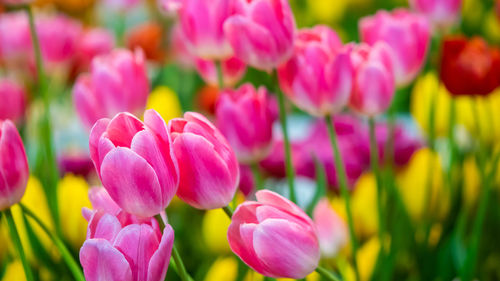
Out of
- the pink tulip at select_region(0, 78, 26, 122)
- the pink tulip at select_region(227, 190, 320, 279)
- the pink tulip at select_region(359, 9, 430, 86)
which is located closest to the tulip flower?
the pink tulip at select_region(359, 9, 430, 86)

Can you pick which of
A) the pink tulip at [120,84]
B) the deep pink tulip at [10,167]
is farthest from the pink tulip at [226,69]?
the deep pink tulip at [10,167]

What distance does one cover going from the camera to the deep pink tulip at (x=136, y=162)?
33cm

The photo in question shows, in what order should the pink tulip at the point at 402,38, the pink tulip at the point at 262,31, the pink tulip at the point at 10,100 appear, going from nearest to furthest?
the pink tulip at the point at 262,31, the pink tulip at the point at 402,38, the pink tulip at the point at 10,100

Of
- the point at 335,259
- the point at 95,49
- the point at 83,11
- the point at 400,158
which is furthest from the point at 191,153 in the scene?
the point at 83,11

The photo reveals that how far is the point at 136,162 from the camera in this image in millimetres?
332

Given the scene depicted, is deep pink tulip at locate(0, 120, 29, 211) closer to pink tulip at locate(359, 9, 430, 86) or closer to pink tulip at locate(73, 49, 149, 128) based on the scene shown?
pink tulip at locate(73, 49, 149, 128)

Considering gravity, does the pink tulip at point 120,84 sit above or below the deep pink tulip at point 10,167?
below

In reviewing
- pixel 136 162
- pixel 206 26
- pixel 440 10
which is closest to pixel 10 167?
pixel 136 162

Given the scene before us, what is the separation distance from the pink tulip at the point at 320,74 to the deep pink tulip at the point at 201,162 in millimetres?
149

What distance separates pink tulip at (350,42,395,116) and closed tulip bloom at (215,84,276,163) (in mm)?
76

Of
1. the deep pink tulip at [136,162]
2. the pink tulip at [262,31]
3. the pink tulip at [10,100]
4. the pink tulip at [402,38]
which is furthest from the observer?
the pink tulip at [10,100]

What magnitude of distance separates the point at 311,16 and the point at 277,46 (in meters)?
1.57

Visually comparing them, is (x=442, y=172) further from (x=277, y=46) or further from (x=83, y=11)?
(x=83, y=11)

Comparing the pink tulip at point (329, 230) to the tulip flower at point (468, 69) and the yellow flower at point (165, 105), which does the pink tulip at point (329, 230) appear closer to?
the tulip flower at point (468, 69)
